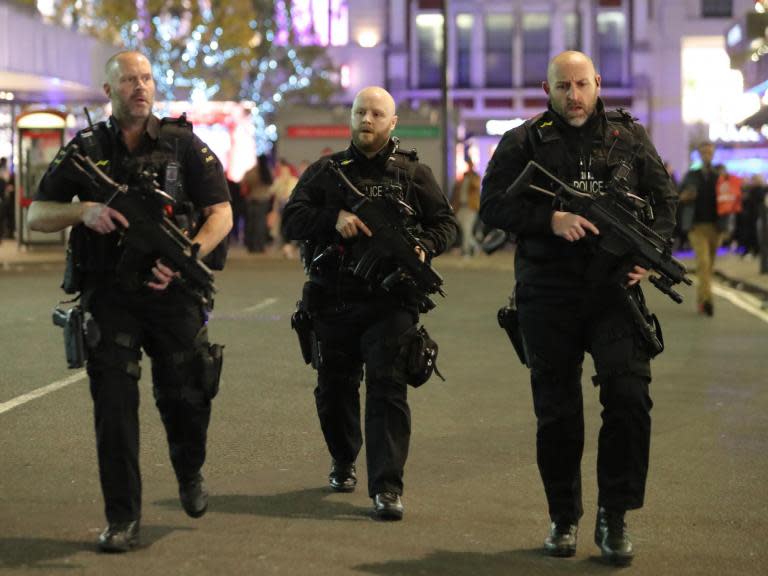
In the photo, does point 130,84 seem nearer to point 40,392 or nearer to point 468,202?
point 40,392

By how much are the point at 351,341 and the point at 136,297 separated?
4.28 ft

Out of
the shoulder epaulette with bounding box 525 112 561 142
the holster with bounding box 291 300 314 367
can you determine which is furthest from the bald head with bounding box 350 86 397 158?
the shoulder epaulette with bounding box 525 112 561 142

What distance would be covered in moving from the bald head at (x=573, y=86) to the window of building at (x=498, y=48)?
201 feet

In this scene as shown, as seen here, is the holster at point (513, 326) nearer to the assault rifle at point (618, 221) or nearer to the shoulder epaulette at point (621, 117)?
the assault rifle at point (618, 221)

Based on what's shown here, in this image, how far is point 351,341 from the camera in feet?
24.6

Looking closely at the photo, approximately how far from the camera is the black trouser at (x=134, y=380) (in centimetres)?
638

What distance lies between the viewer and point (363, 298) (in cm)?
739

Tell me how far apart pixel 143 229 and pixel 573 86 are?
1694 millimetres

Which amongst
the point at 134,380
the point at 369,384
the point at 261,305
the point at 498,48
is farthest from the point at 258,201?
the point at 498,48

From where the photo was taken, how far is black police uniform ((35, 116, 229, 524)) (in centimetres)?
639

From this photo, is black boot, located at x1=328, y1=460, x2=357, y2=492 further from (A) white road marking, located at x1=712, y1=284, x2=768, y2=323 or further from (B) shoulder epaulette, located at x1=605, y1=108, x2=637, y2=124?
(A) white road marking, located at x1=712, y1=284, x2=768, y2=323

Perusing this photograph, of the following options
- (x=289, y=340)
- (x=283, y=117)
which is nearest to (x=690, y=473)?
(x=289, y=340)

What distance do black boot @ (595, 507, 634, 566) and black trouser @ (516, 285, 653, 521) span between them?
0.04m

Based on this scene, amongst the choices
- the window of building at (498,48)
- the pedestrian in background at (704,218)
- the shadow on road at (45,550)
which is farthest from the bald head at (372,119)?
the window of building at (498,48)
